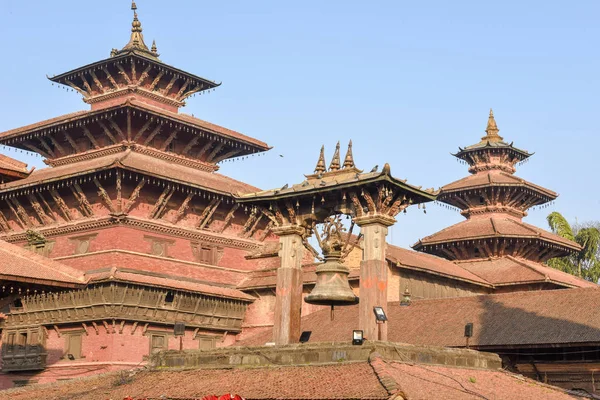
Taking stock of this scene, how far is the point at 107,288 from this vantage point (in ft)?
119

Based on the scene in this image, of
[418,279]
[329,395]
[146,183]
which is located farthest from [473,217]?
[329,395]

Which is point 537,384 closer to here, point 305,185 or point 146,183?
point 305,185

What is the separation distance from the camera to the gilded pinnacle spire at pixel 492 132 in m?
57.1

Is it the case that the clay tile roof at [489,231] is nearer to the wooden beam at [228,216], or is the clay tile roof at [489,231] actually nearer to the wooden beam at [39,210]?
the wooden beam at [228,216]

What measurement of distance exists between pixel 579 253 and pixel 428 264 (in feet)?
114

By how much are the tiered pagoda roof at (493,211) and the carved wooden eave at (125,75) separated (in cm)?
1723

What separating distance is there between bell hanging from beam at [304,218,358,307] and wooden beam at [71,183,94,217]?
63.3 ft

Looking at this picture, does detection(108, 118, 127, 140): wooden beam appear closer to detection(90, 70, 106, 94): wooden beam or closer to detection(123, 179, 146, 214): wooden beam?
detection(123, 179, 146, 214): wooden beam

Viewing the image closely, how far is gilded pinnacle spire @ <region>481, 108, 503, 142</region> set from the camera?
57.1 metres

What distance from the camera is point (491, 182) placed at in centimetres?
5303

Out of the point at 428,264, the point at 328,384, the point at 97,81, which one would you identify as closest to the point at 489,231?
the point at 428,264

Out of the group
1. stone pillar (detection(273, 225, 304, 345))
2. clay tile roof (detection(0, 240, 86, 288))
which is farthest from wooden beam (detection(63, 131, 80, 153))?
stone pillar (detection(273, 225, 304, 345))

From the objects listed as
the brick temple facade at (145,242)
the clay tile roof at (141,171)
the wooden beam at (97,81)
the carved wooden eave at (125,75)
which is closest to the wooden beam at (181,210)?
the brick temple facade at (145,242)

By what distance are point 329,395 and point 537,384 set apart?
7187mm
